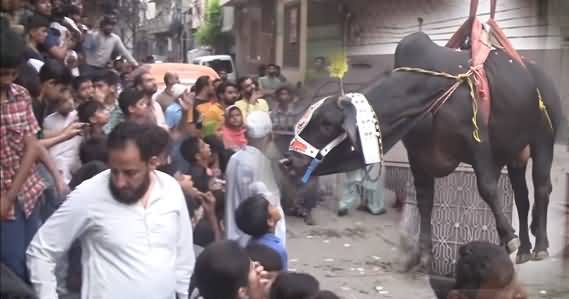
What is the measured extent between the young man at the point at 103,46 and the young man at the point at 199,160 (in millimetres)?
3340

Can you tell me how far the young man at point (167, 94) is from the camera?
6.03m

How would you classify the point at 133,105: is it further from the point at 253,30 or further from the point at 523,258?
the point at 523,258

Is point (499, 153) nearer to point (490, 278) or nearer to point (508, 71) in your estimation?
point (508, 71)

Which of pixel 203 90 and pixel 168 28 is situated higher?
pixel 168 28

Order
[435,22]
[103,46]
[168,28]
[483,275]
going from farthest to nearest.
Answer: [103,46] → [168,28] → [435,22] → [483,275]

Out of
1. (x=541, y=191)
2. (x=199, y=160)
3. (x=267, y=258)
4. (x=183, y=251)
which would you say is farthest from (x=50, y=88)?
(x=541, y=191)

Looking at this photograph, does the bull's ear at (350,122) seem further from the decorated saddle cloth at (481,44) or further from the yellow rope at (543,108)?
the yellow rope at (543,108)

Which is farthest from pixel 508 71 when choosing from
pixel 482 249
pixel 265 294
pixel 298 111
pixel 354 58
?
pixel 265 294

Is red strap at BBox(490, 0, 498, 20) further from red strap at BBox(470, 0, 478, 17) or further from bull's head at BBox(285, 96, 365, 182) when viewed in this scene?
bull's head at BBox(285, 96, 365, 182)

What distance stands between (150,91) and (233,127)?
58 cm

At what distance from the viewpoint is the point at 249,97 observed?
6168 millimetres

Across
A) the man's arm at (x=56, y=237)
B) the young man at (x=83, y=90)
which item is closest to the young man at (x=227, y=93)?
the young man at (x=83, y=90)

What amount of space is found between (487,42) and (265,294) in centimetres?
239

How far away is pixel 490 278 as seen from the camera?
8.34ft
